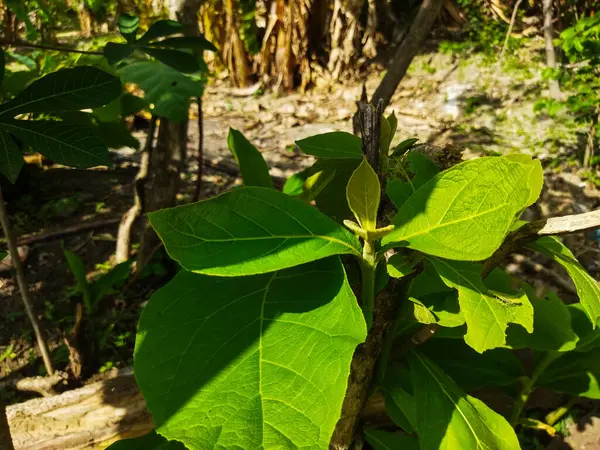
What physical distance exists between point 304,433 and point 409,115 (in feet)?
13.8

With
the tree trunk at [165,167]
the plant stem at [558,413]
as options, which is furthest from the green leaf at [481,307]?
the tree trunk at [165,167]

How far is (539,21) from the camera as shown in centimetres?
562

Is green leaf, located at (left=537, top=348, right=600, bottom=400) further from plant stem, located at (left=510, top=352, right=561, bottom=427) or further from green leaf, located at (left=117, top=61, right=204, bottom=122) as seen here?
green leaf, located at (left=117, top=61, right=204, bottom=122)

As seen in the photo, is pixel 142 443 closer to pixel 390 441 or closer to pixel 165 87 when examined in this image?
pixel 390 441

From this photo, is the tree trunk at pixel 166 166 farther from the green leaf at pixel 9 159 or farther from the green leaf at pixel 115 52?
the green leaf at pixel 9 159

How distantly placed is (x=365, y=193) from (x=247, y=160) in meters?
0.54

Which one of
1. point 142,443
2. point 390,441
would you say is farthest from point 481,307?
point 142,443

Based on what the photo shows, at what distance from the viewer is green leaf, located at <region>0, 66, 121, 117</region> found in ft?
3.54

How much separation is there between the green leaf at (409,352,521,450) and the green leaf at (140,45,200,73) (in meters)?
1.03

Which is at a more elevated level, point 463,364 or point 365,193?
point 365,193

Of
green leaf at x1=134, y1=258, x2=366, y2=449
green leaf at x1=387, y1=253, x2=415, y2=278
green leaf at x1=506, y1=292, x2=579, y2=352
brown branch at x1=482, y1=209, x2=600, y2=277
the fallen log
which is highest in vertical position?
brown branch at x1=482, y1=209, x2=600, y2=277

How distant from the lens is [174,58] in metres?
1.51

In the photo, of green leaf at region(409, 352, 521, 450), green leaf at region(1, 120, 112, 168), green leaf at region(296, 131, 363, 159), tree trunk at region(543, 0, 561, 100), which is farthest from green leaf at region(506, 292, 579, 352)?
tree trunk at region(543, 0, 561, 100)

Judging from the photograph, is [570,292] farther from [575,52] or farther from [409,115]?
[409,115]
